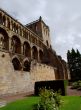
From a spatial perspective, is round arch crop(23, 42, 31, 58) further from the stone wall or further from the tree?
the tree

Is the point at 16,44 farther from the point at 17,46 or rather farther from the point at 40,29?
the point at 40,29

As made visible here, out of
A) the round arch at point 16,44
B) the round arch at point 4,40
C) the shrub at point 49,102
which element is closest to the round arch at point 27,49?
→ the round arch at point 16,44

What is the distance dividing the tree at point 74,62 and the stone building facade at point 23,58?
43.6 feet

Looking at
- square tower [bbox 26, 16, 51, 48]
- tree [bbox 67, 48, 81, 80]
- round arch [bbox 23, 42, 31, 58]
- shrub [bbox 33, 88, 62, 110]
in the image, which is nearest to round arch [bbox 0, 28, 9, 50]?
round arch [bbox 23, 42, 31, 58]

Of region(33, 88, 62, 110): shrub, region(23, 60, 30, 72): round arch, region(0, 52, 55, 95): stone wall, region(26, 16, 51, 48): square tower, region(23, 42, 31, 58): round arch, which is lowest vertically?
region(33, 88, 62, 110): shrub

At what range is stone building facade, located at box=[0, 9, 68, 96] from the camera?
20109mm

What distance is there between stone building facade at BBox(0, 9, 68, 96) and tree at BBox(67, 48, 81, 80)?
1328 cm

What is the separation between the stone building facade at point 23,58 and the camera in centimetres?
2011

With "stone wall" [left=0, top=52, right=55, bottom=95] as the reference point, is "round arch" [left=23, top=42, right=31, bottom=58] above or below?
above

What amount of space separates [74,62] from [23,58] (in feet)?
109

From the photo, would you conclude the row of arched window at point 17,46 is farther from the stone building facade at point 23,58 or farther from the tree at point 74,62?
the tree at point 74,62

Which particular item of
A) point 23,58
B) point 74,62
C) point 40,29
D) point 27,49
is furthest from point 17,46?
point 74,62

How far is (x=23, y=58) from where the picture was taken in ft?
103

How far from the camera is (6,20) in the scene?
109ft
